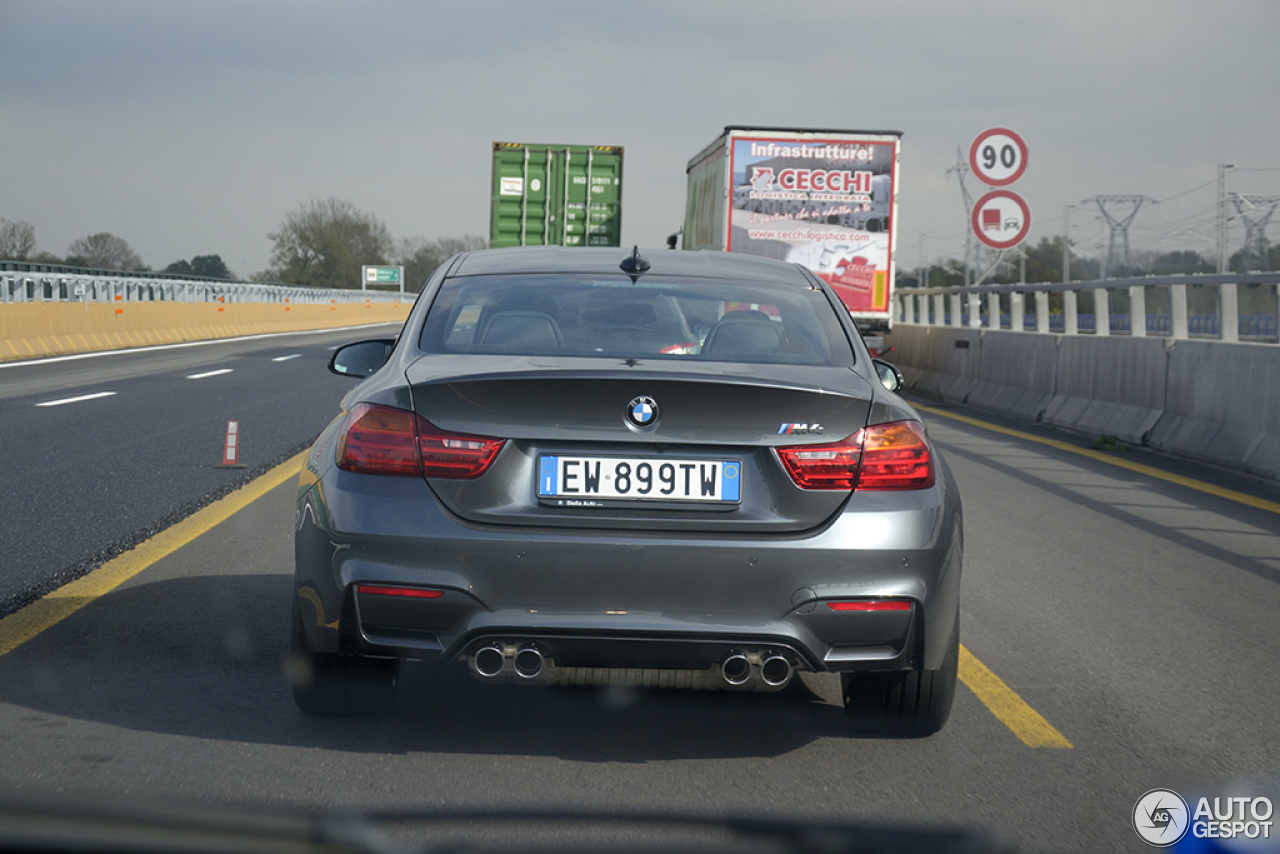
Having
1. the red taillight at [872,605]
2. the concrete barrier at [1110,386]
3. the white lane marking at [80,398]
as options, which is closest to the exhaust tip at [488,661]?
the red taillight at [872,605]

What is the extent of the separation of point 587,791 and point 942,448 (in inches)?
356

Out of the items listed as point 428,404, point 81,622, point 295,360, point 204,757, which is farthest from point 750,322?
point 295,360

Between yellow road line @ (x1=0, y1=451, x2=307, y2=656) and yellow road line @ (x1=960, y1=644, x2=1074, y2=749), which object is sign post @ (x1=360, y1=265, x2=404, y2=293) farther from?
yellow road line @ (x1=960, y1=644, x2=1074, y2=749)

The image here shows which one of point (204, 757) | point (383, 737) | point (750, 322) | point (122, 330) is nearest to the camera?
point (204, 757)

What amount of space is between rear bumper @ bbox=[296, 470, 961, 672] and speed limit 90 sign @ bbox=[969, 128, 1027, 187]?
12.1 meters

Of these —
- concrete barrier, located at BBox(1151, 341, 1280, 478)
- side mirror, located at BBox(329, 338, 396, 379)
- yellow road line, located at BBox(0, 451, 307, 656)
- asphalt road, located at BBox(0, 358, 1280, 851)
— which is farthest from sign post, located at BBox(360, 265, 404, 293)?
side mirror, located at BBox(329, 338, 396, 379)

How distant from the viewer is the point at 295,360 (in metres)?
24.4

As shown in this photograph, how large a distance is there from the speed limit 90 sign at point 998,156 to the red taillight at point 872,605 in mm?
12107

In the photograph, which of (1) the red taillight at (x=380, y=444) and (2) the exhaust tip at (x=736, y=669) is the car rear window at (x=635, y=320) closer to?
(1) the red taillight at (x=380, y=444)

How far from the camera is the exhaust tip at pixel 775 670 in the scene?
3.50 metres

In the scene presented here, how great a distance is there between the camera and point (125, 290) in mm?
43656

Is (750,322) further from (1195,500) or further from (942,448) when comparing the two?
(942,448)

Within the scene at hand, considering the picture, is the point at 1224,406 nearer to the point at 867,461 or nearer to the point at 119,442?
the point at 867,461

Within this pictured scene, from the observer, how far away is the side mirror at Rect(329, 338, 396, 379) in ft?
16.0
